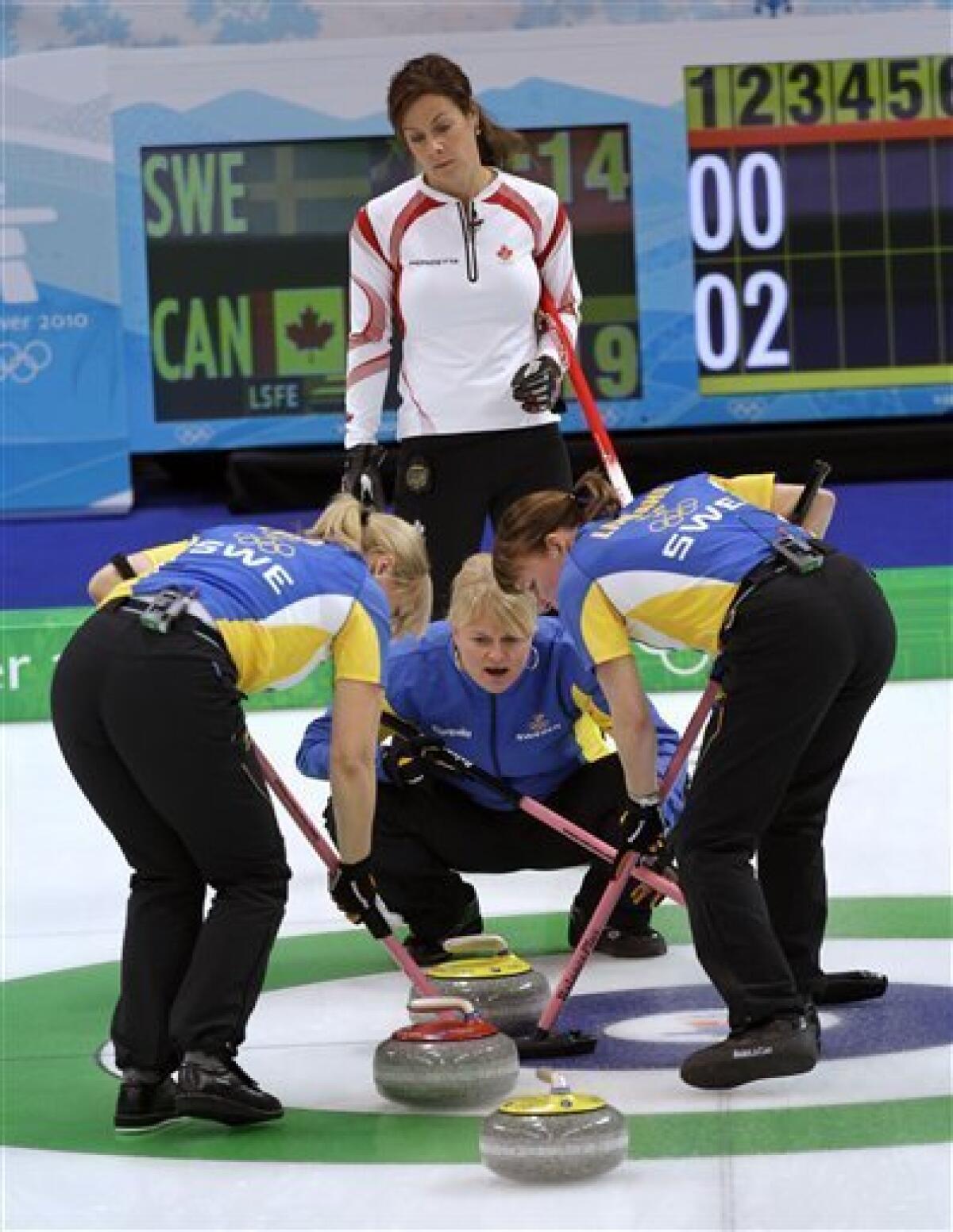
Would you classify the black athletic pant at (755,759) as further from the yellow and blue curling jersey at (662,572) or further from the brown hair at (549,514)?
the brown hair at (549,514)

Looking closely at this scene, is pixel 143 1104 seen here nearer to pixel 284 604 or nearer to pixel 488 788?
pixel 284 604

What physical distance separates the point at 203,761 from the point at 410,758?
3.65 ft

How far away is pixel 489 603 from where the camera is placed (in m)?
4.53

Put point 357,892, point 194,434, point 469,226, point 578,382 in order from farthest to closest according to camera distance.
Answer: point 194,434
point 578,382
point 469,226
point 357,892

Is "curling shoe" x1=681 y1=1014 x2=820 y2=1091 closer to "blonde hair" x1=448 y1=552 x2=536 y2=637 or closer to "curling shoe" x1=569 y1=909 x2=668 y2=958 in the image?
"curling shoe" x1=569 y1=909 x2=668 y2=958

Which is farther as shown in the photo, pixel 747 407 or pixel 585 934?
pixel 747 407

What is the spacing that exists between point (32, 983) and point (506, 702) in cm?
98

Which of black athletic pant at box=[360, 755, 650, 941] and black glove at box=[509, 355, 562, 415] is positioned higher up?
black glove at box=[509, 355, 562, 415]

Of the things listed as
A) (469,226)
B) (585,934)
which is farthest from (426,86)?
(585,934)

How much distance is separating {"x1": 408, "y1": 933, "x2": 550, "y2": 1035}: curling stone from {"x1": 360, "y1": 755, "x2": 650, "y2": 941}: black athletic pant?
453mm

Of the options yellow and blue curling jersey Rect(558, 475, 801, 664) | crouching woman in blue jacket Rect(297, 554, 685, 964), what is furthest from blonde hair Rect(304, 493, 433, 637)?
crouching woman in blue jacket Rect(297, 554, 685, 964)

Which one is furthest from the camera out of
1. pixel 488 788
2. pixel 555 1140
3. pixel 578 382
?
pixel 578 382

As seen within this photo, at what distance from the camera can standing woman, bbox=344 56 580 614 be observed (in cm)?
526

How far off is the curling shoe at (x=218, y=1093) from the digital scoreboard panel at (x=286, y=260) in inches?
245
